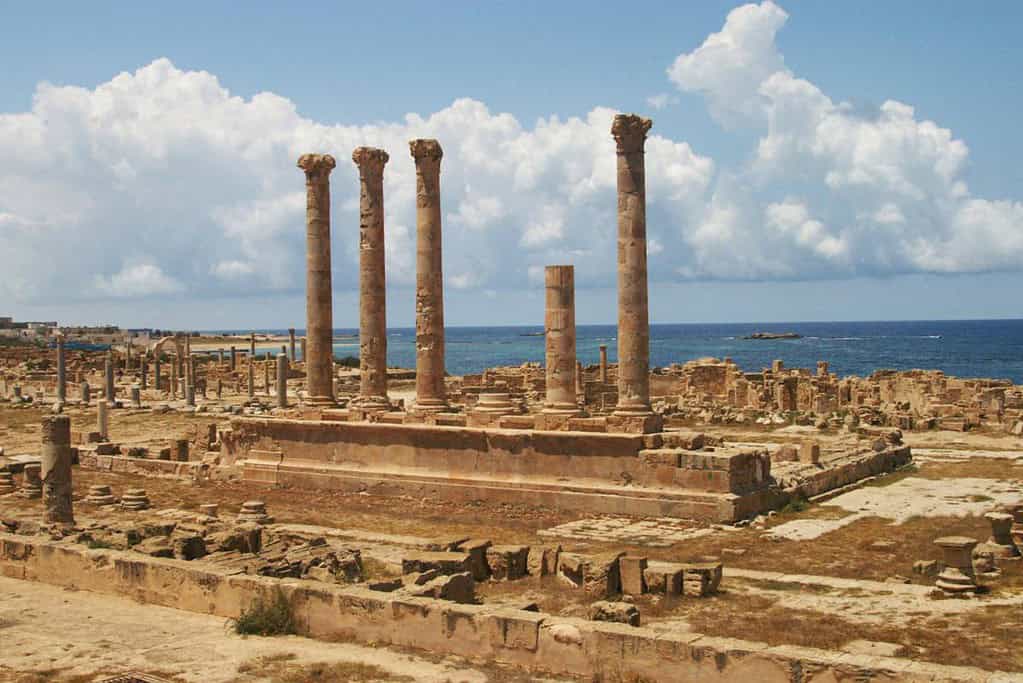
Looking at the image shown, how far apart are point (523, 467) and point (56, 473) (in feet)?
26.0

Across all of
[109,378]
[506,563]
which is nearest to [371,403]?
[506,563]

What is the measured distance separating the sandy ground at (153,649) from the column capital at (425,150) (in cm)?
1260

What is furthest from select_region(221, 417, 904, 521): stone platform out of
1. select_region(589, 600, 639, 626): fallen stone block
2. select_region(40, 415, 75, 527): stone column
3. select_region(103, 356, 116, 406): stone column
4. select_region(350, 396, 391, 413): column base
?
select_region(103, 356, 116, 406): stone column

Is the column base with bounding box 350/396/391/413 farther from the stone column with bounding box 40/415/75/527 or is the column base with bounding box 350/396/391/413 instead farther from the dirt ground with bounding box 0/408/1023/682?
the stone column with bounding box 40/415/75/527

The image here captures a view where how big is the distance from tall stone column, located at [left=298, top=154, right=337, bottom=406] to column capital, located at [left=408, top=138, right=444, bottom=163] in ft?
9.68

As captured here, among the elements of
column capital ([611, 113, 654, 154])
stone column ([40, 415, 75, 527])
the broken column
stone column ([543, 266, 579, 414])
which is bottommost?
the broken column

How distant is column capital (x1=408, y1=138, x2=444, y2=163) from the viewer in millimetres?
23391

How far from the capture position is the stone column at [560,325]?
71.6 feet

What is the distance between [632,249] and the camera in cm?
2102

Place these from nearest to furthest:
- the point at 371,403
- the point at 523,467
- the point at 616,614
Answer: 1. the point at 616,614
2. the point at 523,467
3. the point at 371,403

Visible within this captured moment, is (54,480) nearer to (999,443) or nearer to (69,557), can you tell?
(69,557)

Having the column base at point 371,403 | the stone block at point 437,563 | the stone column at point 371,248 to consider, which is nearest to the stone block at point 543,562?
the stone block at point 437,563

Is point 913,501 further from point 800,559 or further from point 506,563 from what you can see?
point 506,563

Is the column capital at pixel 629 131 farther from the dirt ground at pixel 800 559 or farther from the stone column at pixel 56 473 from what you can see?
the stone column at pixel 56 473
